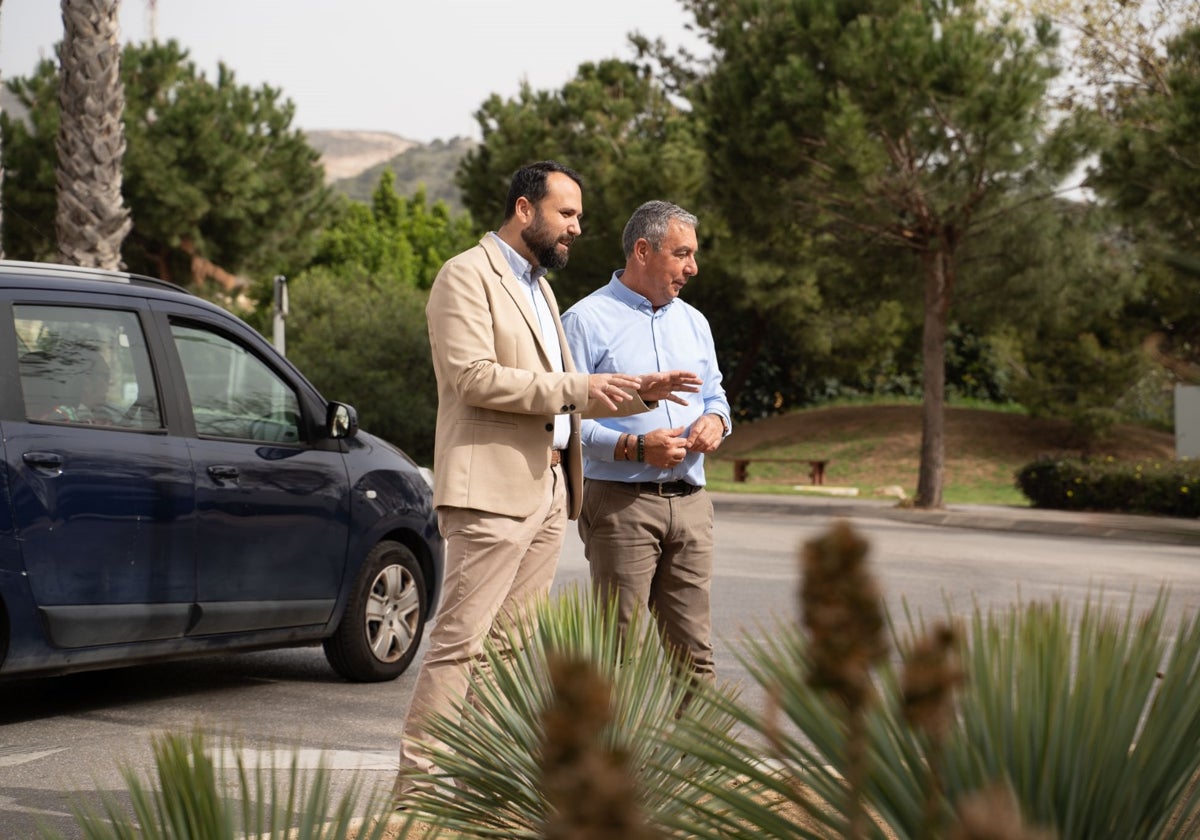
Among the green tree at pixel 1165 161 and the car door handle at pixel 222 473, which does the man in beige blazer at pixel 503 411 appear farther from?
the green tree at pixel 1165 161

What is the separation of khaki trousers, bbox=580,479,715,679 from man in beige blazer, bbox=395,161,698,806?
329mm

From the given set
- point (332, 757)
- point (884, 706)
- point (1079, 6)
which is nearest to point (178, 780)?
point (884, 706)

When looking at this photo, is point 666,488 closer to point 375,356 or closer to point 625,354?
point 625,354

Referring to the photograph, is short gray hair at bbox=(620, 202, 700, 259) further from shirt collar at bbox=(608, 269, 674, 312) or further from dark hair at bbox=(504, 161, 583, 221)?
dark hair at bbox=(504, 161, 583, 221)

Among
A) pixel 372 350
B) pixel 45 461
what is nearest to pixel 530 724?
pixel 45 461

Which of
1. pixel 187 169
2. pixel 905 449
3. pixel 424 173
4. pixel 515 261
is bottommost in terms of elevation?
pixel 905 449

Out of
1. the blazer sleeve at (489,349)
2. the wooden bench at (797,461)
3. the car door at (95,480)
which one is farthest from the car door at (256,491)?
the wooden bench at (797,461)

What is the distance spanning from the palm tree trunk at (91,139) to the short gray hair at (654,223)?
12.5m

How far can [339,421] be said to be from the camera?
298 inches

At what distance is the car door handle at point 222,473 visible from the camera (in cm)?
694

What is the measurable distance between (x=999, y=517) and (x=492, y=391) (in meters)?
17.1

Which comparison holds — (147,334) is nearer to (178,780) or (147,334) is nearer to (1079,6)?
(178,780)

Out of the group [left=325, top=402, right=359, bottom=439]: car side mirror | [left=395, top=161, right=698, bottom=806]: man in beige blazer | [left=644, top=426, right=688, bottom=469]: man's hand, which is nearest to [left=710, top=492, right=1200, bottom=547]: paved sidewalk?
[left=325, top=402, right=359, bottom=439]: car side mirror

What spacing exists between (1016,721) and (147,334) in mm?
5238
